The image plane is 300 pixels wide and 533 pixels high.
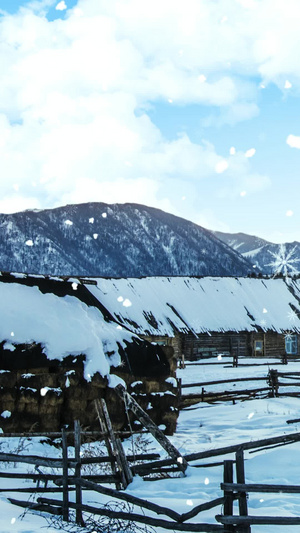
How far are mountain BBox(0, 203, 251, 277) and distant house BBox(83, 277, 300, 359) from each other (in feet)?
302

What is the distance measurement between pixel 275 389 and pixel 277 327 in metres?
14.9

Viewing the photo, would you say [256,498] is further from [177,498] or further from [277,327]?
[277,327]

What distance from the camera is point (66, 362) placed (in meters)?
14.4

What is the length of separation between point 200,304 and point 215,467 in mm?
25749

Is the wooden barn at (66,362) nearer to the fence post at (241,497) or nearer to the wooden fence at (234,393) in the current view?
the wooden fence at (234,393)

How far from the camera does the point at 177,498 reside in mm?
8773

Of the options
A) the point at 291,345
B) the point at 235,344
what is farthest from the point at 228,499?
the point at 291,345

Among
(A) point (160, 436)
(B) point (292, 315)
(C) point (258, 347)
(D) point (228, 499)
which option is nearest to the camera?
(D) point (228, 499)

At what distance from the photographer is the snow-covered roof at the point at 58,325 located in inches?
574

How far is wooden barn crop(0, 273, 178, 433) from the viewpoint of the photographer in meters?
14.0

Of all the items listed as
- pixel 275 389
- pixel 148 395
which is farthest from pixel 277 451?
pixel 275 389

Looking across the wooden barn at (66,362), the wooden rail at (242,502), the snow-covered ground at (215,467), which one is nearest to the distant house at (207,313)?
the snow-covered ground at (215,467)

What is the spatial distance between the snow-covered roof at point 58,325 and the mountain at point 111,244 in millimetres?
112791

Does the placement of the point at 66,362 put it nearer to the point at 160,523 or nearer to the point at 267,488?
the point at 160,523
